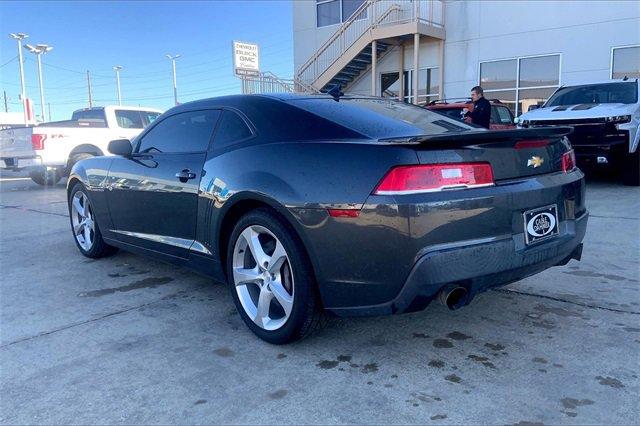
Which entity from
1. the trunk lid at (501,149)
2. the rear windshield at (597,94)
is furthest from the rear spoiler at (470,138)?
the rear windshield at (597,94)

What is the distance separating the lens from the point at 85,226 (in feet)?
17.2

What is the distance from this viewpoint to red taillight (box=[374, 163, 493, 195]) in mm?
2527

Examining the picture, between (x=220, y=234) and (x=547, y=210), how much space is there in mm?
1953

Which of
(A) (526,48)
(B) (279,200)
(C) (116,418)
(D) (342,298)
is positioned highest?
(A) (526,48)

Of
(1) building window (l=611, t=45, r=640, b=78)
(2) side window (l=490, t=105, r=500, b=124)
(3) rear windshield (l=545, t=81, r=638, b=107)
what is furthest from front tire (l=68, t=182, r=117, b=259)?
(1) building window (l=611, t=45, r=640, b=78)

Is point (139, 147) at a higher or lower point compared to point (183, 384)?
higher

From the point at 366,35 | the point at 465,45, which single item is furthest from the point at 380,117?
the point at 366,35

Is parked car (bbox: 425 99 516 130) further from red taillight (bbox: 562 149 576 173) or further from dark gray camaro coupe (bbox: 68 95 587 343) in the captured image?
red taillight (bbox: 562 149 576 173)

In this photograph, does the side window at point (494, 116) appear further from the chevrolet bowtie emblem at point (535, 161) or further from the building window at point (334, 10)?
the chevrolet bowtie emblem at point (535, 161)

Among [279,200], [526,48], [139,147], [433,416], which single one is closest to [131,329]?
[279,200]

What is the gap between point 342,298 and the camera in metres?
2.76

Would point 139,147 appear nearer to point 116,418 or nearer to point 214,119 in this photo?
point 214,119

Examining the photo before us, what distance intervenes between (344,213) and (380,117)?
2.92 ft

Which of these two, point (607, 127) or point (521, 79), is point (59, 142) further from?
point (521, 79)
